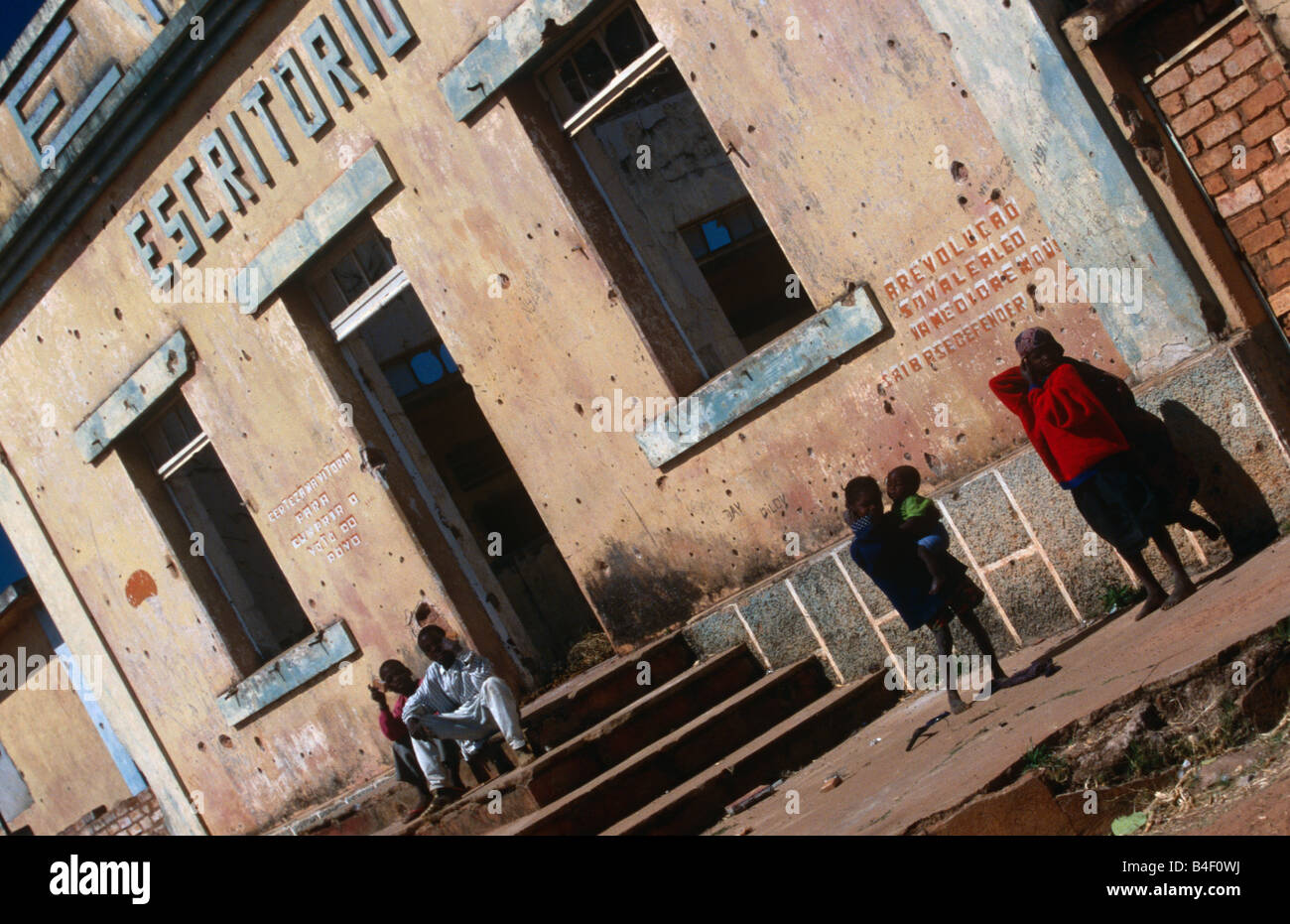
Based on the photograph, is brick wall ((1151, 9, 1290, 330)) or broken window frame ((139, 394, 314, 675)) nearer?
brick wall ((1151, 9, 1290, 330))

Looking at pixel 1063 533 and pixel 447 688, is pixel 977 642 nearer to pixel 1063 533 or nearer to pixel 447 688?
pixel 1063 533

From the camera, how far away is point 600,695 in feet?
24.4

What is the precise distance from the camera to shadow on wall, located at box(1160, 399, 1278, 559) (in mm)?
5617

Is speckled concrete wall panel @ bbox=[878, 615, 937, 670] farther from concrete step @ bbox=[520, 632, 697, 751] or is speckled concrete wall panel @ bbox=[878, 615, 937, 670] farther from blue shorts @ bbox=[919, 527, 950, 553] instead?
concrete step @ bbox=[520, 632, 697, 751]

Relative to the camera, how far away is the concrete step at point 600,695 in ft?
24.0

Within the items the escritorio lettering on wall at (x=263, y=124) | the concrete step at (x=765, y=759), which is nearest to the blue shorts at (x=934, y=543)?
the concrete step at (x=765, y=759)

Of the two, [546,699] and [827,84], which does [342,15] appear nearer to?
[827,84]

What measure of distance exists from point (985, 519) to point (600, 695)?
8.27 ft

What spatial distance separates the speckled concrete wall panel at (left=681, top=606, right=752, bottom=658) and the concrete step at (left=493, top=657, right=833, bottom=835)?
0.33 metres

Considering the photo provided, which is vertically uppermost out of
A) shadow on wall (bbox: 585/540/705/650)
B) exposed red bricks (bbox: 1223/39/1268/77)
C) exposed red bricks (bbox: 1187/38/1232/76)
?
exposed red bricks (bbox: 1187/38/1232/76)

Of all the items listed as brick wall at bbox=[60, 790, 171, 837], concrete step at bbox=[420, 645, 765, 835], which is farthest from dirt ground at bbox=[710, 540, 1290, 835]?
brick wall at bbox=[60, 790, 171, 837]

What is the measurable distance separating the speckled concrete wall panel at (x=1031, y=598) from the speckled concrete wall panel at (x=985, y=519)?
99mm
